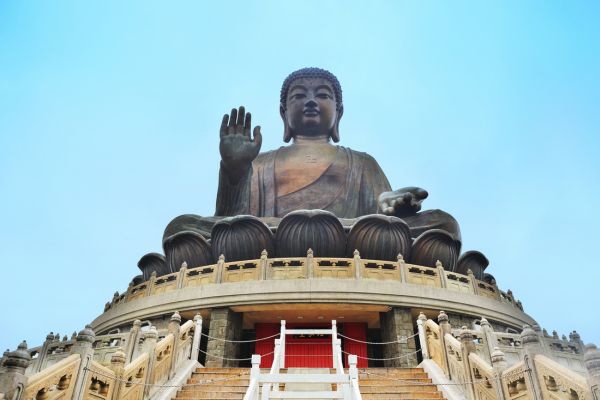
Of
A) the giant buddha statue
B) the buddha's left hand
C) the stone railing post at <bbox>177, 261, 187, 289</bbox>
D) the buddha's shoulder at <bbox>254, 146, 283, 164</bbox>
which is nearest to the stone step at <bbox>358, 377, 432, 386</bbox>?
the giant buddha statue

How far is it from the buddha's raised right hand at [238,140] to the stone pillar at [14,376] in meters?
9.68

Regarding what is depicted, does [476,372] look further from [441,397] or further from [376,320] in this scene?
[376,320]

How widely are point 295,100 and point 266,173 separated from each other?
324 cm

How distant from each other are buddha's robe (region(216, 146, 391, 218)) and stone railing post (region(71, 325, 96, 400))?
31.3ft

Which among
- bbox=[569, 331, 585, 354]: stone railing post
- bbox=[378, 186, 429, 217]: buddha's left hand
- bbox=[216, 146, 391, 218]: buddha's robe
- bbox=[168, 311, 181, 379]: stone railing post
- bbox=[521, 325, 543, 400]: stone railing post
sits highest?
bbox=[216, 146, 391, 218]: buddha's robe

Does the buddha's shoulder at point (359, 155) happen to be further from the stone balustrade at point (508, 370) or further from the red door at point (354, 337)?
the stone balustrade at point (508, 370)

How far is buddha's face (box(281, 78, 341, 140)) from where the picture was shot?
17109 millimetres

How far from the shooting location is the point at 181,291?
997 cm

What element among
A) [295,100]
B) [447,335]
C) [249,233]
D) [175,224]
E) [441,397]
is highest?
[295,100]

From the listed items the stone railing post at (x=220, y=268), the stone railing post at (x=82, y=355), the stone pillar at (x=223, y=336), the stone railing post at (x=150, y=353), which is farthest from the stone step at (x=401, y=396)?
the stone railing post at (x=220, y=268)

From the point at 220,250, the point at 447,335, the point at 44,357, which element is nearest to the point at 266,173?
the point at 220,250

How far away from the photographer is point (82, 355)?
4.34m

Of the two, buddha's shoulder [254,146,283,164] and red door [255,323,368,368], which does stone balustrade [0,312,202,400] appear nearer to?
red door [255,323,368,368]

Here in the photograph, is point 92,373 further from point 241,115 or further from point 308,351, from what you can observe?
point 241,115
